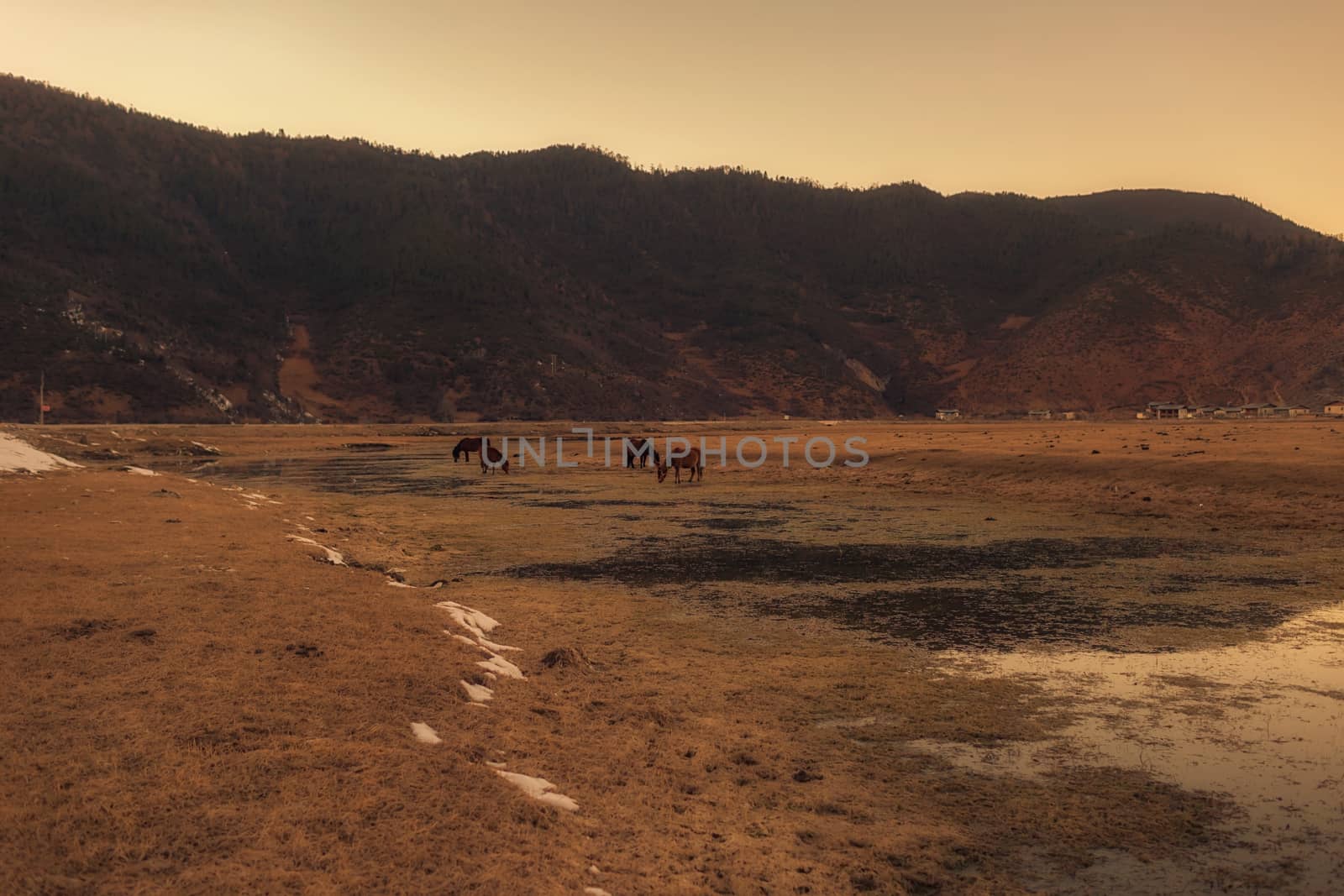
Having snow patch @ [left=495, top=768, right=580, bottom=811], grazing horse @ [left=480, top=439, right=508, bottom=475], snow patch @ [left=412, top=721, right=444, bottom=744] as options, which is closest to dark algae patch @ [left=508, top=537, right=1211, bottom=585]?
snow patch @ [left=412, top=721, right=444, bottom=744]

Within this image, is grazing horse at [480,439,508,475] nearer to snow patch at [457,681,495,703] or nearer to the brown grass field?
the brown grass field

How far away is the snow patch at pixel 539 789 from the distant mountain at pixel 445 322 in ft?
369

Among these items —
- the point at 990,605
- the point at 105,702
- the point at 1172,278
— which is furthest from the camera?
the point at 1172,278

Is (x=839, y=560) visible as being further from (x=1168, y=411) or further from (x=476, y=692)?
(x=1168, y=411)

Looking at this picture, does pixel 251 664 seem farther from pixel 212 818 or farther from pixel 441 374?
pixel 441 374

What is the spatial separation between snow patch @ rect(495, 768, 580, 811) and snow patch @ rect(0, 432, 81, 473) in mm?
26892

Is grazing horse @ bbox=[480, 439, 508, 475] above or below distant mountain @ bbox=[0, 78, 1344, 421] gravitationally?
below

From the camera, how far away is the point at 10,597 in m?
9.62

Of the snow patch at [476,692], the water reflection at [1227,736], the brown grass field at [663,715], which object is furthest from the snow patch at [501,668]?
the water reflection at [1227,736]

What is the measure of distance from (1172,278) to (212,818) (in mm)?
190888

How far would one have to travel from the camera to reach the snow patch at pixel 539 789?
6207mm

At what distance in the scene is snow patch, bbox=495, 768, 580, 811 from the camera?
6207mm

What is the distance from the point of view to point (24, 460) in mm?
29625

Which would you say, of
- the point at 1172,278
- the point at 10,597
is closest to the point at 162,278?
the point at 10,597
